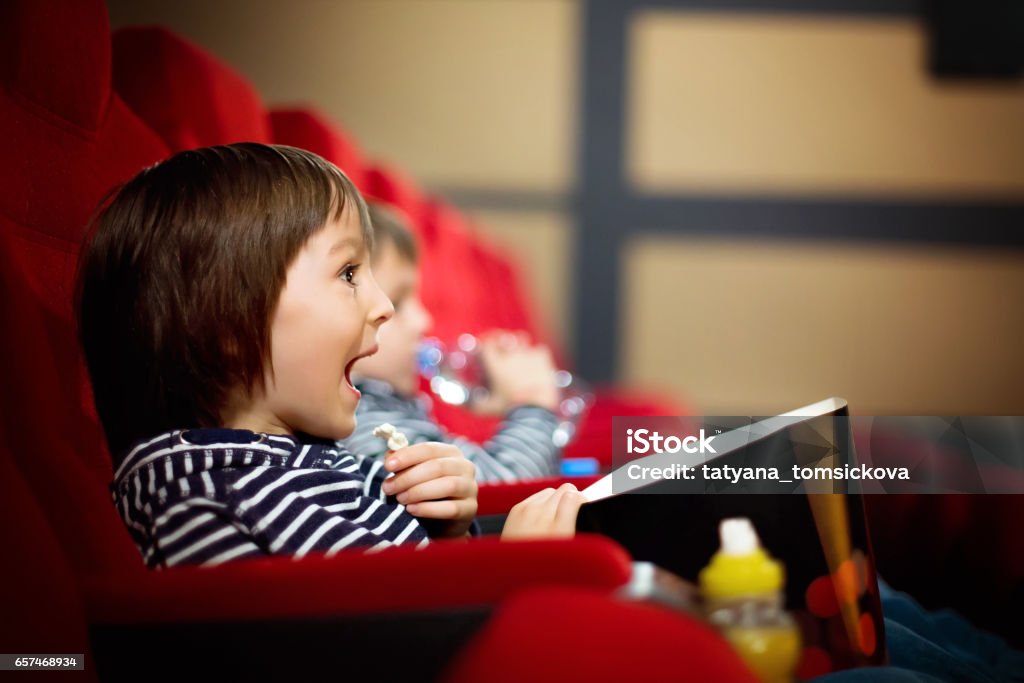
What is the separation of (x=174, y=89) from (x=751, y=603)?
74 centimetres

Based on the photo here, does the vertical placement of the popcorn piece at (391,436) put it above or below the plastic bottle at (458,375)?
above

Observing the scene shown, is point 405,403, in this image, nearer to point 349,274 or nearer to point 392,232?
point 392,232

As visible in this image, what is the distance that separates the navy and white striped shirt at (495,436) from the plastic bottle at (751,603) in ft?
1.48

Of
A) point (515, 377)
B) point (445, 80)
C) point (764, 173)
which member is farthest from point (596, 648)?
point (764, 173)

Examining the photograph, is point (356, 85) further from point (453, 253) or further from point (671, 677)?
point (671, 677)

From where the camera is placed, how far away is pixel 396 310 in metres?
1.10

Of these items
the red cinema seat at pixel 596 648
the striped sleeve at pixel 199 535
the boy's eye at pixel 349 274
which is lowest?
the striped sleeve at pixel 199 535

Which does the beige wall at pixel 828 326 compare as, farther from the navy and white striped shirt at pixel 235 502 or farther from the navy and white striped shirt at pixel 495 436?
the navy and white striped shirt at pixel 235 502

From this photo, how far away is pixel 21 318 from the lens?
59 cm

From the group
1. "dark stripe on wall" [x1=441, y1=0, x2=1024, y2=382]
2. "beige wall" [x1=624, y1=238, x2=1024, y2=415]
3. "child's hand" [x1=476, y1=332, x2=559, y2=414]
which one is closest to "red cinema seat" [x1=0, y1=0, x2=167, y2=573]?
"child's hand" [x1=476, y1=332, x2=559, y2=414]

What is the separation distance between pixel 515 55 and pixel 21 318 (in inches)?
113

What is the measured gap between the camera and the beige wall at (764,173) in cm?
324

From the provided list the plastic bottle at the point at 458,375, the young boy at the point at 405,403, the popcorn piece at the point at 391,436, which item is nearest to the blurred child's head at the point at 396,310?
the young boy at the point at 405,403

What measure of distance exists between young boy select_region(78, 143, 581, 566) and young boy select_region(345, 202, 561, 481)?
27 centimetres
